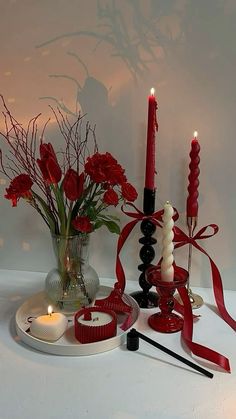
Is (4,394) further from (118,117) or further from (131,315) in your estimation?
(118,117)

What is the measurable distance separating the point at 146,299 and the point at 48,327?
260mm

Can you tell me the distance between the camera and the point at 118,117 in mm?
1059

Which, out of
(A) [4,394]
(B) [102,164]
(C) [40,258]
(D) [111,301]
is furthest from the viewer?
(C) [40,258]

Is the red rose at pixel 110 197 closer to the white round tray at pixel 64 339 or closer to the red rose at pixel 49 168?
the red rose at pixel 49 168

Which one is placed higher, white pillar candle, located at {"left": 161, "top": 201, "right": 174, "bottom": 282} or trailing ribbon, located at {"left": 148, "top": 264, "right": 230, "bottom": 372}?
white pillar candle, located at {"left": 161, "top": 201, "right": 174, "bottom": 282}

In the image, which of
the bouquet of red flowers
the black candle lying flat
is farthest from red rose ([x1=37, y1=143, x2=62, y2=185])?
the black candle lying flat

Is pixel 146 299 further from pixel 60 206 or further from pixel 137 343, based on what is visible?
pixel 60 206

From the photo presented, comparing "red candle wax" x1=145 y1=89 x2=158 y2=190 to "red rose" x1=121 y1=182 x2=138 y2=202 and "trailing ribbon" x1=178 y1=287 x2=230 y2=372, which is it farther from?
"trailing ribbon" x1=178 y1=287 x2=230 y2=372

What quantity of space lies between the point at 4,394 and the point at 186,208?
1.80 ft

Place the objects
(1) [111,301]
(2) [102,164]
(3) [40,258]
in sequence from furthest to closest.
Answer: (3) [40,258]
(1) [111,301]
(2) [102,164]

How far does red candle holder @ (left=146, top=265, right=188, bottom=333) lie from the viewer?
34.5 inches

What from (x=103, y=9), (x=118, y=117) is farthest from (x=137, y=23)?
(x=118, y=117)

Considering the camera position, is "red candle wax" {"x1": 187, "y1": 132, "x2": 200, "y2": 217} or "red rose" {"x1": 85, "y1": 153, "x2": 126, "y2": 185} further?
"red candle wax" {"x1": 187, "y1": 132, "x2": 200, "y2": 217}

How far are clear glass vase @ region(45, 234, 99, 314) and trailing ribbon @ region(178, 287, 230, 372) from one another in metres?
0.21
